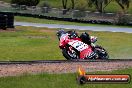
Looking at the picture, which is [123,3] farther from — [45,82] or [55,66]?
[45,82]

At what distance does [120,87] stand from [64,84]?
4.61 ft

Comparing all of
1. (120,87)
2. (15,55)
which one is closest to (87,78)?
(120,87)

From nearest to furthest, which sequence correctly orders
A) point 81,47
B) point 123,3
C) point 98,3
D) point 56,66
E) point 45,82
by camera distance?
1. point 45,82
2. point 56,66
3. point 81,47
4. point 98,3
5. point 123,3

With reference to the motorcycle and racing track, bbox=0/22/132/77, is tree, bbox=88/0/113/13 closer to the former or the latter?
the motorcycle

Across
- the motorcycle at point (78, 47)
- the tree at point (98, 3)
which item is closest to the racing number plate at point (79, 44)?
the motorcycle at point (78, 47)

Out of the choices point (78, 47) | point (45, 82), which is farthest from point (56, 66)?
point (45, 82)

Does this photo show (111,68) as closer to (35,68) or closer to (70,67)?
(70,67)

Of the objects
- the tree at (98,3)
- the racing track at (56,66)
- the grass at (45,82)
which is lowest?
the tree at (98,3)

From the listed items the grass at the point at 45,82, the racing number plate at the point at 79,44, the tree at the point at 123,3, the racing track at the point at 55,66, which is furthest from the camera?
the tree at the point at 123,3

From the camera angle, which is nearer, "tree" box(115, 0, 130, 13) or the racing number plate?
the racing number plate

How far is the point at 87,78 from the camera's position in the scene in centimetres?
538

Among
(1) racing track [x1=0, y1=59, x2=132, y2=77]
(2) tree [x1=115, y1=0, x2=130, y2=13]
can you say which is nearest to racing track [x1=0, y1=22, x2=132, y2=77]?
(1) racing track [x1=0, y1=59, x2=132, y2=77]

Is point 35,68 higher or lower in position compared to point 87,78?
lower

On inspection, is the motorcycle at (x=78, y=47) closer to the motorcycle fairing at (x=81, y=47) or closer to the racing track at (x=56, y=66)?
the motorcycle fairing at (x=81, y=47)
